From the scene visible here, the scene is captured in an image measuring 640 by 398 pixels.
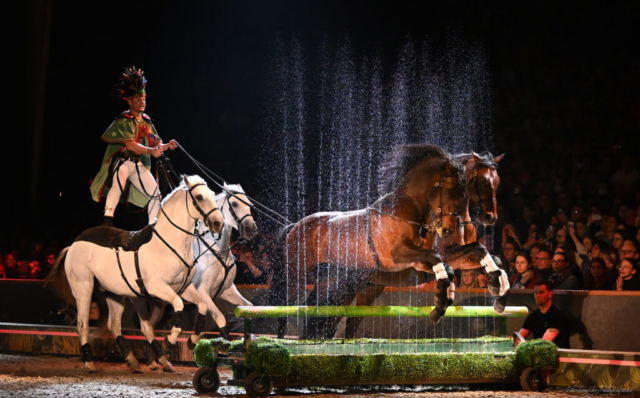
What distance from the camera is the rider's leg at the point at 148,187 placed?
768 centimetres

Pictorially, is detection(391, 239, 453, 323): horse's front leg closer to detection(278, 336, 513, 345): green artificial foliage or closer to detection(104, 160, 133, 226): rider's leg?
detection(278, 336, 513, 345): green artificial foliage

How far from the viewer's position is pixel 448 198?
6.32 meters

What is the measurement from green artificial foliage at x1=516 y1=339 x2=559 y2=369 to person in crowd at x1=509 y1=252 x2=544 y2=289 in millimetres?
1279

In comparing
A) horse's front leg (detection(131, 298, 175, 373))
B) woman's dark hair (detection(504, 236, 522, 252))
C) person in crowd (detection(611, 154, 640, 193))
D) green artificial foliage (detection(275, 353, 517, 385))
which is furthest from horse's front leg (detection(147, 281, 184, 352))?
person in crowd (detection(611, 154, 640, 193))

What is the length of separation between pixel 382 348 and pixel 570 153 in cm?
546

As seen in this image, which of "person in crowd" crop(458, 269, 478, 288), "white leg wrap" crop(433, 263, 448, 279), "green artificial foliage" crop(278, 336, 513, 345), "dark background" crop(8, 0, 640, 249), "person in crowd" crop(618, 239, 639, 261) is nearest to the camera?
"white leg wrap" crop(433, 263, 448, 279)

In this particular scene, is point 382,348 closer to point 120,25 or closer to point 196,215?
point 196,215

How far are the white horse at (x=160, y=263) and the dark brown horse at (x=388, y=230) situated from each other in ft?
3.28

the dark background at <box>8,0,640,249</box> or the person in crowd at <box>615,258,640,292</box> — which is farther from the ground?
the dark background at <box>8,0,640,249</box>

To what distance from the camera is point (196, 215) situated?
6.90m

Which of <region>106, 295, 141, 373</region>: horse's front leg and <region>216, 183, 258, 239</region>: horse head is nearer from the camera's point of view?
<region>216, 183, 258, 239</region>: horse head

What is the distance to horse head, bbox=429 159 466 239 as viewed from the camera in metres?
6.29

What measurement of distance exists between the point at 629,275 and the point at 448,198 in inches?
78.5

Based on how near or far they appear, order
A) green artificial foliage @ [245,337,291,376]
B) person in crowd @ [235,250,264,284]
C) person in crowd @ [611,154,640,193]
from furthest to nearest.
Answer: person in crowd @ [235,250,264,284] → person in crowd @ [611,154,640,193] → green artificial foliage @ [245,337,291,376]
